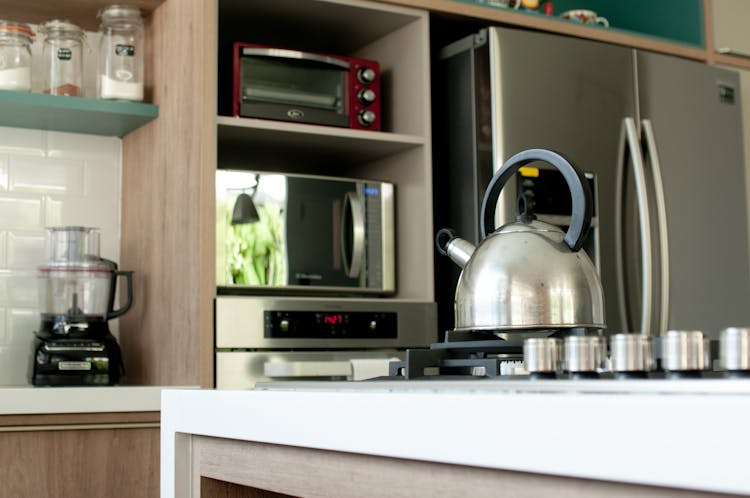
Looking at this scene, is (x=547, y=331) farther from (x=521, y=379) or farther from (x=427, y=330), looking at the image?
(x=427, y=330)

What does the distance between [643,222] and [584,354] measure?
2.28m

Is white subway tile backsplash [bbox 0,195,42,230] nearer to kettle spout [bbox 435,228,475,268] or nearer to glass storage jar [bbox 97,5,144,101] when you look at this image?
glass storage jar [bbox 97,5,144,101]

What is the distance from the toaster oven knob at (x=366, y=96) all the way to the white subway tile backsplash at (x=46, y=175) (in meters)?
0.79

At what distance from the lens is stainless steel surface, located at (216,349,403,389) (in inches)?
101

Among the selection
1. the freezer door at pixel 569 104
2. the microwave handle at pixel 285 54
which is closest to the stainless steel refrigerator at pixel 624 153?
the freezer door at pixel 569 104

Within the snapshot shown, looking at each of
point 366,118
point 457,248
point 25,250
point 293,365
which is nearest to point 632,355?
point 457,248

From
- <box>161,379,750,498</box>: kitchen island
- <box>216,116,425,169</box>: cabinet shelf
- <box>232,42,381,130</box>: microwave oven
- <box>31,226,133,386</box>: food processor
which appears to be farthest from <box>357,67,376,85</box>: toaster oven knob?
<box>161,379,750,498</box>: kitchen island

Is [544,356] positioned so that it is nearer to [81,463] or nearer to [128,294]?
[81,463]

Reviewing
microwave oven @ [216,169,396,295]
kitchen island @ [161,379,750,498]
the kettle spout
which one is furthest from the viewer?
microwave oven @ [216,169,396,295]

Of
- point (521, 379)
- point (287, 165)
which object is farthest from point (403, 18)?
point (521, 379)

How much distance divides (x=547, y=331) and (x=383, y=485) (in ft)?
1.71

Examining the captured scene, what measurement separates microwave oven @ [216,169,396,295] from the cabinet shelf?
0.11m

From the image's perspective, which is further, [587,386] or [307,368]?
[307,368]

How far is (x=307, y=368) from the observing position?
266cm
